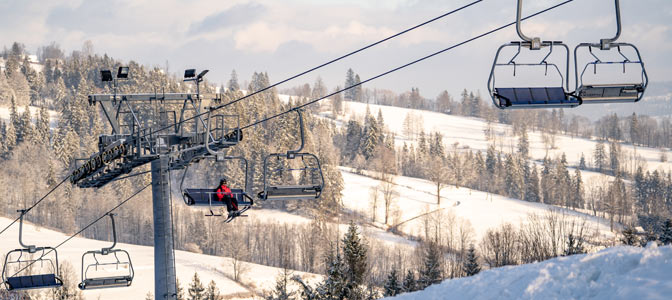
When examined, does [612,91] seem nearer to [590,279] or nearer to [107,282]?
[590,279]

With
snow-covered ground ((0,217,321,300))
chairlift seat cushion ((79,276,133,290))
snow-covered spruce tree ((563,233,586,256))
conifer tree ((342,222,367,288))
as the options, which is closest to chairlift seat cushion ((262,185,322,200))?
chairlift seat cushion ((79,276,133,290))

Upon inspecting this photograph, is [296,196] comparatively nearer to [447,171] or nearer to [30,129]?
[447,171]

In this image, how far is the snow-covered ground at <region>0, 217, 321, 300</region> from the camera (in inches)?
3216

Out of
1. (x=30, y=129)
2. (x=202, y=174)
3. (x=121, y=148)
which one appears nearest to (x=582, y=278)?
(x=121, y=148)

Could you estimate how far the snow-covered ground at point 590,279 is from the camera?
511 inches

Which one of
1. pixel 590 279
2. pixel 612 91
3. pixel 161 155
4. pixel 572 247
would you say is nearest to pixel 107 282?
pixel 161 155

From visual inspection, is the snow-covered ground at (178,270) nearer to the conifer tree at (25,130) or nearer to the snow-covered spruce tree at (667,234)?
the snow-covered spruce tree at (667,234)

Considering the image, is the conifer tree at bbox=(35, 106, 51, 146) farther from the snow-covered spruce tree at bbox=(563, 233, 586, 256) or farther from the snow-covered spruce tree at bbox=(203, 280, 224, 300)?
the snow-covered spruce tree at bbox=(563, 233, 586, 256)

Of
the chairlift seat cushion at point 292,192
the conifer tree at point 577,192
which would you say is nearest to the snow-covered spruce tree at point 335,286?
the chairlift seat cushion at point 292,192

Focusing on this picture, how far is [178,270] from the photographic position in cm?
8969

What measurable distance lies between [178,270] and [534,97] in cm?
8358

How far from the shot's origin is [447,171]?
512 ft

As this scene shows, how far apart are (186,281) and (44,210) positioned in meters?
54.0

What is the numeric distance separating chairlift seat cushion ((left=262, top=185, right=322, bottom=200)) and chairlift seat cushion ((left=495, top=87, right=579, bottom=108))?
7417 millimetres
